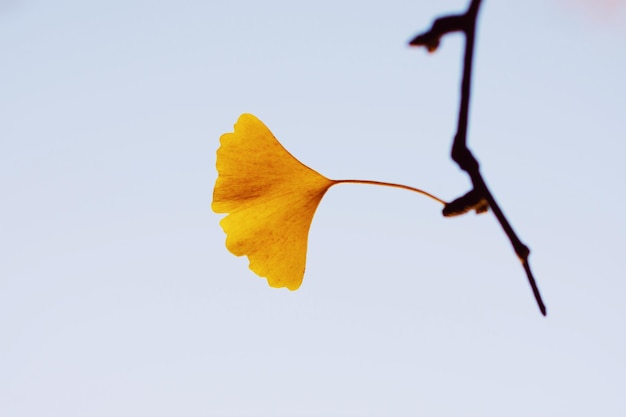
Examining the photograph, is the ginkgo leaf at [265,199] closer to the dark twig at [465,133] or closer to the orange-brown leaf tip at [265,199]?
the orange-brown leaf tip at [265,199]

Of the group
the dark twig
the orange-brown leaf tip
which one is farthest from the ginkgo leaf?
the dark twig

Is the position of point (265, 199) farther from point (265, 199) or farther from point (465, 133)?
point (465, 133)

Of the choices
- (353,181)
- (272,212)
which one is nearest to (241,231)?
(272,212)

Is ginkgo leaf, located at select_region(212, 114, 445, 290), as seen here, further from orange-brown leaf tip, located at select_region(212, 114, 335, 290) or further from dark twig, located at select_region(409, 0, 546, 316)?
dark twig, located at select_region(409, 0, 546, 316)

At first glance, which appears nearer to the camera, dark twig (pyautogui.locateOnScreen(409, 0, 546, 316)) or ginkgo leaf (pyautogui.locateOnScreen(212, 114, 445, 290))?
dark twig (pyautogui.locateOnScreen(409, 0, 546, 316))

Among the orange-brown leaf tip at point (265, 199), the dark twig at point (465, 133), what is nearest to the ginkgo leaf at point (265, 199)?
the orange-brown leaf tip at point (265, 199)
